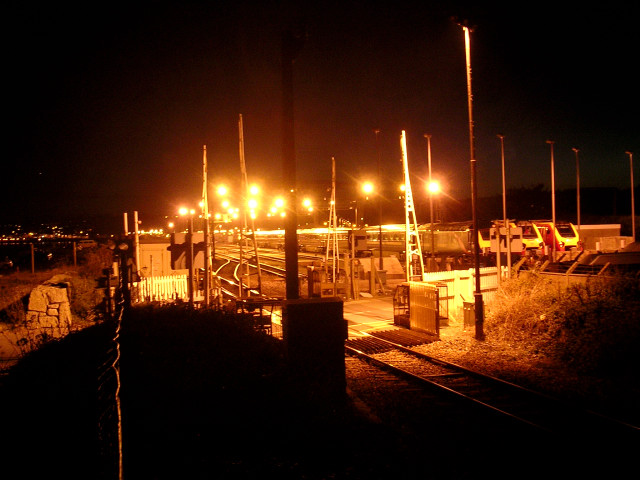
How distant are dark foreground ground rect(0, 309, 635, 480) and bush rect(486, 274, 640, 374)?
14.8 feet

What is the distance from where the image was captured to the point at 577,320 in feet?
40.1

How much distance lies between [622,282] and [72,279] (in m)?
17.5

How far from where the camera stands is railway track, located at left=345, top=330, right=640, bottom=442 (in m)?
7.33

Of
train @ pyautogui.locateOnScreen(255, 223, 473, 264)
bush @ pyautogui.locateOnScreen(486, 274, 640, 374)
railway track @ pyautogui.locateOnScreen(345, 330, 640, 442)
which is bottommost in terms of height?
railway track @ pyautogui.locateOnScreen(345, 330, 640, 442)

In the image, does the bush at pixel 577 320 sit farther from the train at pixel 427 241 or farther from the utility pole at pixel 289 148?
the train at pixel 427 241

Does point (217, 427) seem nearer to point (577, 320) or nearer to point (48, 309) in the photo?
point (577, 320)

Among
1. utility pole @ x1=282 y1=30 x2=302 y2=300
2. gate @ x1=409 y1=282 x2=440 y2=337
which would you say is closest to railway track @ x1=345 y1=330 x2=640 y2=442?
gate @ x1=409 y1=282 x2=440 y2=337

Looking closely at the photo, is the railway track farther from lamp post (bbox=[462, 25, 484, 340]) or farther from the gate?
lamp post (bbox=[462, 25, 484, 340])

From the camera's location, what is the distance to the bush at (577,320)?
1054 cm

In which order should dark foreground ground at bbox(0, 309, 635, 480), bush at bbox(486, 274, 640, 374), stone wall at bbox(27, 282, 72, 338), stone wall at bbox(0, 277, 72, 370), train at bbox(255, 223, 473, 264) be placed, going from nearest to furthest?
dark foreground ground at bbox(0, 309, 635, 480) < bush at bbox(486, 274, 640, 374) < stone wall at bbox(0, 277, 72, 370) < stone wall at bbox(27, 282, 72, 338) < train at bbox(255, 223, 473, 264)

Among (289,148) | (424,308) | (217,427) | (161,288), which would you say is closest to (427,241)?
(161,288)

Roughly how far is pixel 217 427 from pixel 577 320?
34.1ft

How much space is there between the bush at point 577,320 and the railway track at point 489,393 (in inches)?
96.7

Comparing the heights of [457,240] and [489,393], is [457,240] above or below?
above
